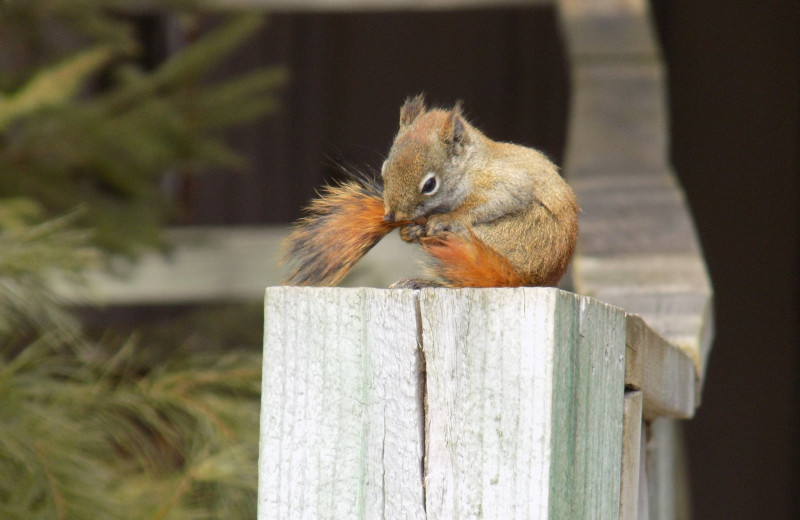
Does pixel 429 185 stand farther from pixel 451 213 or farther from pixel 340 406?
pixel 340 406

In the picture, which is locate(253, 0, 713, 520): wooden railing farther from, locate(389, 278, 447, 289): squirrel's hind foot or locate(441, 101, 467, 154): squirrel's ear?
locate(441, 101, 467, 154): squirrel's ear

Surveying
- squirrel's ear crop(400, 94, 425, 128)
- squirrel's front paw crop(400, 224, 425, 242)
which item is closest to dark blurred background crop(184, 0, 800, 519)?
squirrel's ear crop(400, 94, 425, 128)

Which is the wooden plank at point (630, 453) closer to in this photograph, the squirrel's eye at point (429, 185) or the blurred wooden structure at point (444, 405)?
the blurred wooden structure at point (444, 405)

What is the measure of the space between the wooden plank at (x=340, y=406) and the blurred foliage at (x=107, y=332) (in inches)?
34.7

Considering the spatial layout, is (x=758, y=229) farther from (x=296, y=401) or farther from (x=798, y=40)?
(x=296, y=401)

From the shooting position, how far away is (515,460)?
0.77 m

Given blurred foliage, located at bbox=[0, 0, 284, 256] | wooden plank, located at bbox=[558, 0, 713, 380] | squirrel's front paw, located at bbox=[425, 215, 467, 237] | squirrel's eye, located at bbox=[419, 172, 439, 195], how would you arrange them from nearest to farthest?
squirrel's front paw, located at bbox=[425, 215, 467, 237]
squirrel's eye, located at bbox=[419, 172, 439, 195]
wooden plank, located at bbox=[558, 0, 713, 380]
blurred foliage, located at bbox=[0, 0, 284, 256]

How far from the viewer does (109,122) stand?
2508mm

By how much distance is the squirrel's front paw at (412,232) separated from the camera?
1.16 meters

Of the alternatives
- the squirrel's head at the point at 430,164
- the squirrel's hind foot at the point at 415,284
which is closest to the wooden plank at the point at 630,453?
the squirrel's hind foot at the point at 415,284

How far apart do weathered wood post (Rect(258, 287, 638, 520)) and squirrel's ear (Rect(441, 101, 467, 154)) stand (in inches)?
20.2

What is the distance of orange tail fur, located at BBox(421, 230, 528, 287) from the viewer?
940 mm

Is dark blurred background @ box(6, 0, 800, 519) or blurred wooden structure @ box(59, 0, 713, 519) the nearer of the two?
blurred wooden structure @ box(59, 0, 713, 519)

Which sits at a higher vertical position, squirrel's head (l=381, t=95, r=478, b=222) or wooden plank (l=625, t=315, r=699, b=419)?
squirrel's head (l=381, t=95, r=478, b=222)
